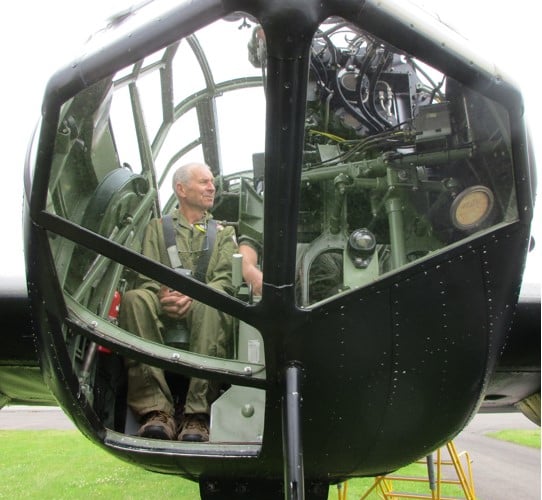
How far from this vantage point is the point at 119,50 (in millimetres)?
1680

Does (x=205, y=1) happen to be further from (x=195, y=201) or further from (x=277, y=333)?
(x=195, y=201)

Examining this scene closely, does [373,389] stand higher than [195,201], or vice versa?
[195,201]

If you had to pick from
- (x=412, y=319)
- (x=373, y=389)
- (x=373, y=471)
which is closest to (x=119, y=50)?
(x=412, y=319)

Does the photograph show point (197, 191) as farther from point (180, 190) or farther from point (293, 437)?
point (293, 437)

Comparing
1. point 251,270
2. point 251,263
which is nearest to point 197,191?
point 251,263

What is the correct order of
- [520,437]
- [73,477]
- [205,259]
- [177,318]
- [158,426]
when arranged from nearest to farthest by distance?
[158,426]
[177,318]
[205,259]
[73,477]
[520,437]

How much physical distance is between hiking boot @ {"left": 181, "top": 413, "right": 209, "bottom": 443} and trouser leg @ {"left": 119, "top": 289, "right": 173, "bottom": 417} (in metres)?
0.10

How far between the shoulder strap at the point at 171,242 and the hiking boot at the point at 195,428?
709 millimetres

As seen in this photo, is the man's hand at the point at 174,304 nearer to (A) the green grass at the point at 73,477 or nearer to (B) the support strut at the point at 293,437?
(B) the support strut at the point at 293,437

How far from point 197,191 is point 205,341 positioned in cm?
85

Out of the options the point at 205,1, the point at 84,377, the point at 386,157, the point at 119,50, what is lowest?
the point at 84,377

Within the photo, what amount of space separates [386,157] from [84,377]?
161cm

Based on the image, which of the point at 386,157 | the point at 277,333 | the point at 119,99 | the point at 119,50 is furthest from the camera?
the point at 119,99

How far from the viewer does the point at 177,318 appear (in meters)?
2.65
